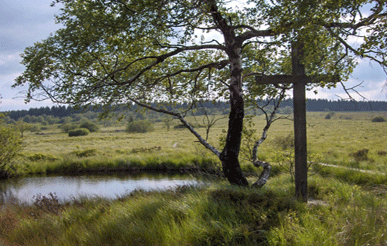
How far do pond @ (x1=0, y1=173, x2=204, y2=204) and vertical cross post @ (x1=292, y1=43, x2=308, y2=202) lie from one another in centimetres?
999

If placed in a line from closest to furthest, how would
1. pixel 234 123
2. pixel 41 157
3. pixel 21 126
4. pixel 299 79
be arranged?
pixel 299 79, pixel 234 123, pixel 41 157, pixel 21 126

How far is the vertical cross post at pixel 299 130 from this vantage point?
5879 millimetres

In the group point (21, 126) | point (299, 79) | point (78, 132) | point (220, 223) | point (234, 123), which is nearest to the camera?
point (220, 223)

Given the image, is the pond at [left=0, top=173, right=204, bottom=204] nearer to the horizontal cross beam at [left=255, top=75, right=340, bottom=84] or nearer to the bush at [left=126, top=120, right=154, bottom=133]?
the horizontal cross beam at [left=255, top=75, right=340, bottom=84]

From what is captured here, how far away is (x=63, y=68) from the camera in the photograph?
6621 millimetres

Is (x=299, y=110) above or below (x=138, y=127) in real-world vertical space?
above

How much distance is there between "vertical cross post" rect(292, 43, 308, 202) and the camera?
19.3ft

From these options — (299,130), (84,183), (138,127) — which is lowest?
(84,183)

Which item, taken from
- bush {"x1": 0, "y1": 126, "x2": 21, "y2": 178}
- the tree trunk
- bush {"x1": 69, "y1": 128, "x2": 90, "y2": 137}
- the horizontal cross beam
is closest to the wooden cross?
the horizontal cross beam

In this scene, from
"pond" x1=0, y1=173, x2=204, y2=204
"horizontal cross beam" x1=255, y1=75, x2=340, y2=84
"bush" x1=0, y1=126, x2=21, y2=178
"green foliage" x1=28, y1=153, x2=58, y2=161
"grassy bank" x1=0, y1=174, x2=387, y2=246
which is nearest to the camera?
"grassy bank" x1=0, y1=174, x2=387, y2=246

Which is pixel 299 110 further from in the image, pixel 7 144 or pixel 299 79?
pixel 7 144

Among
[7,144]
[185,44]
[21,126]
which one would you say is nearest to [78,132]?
[21,126]

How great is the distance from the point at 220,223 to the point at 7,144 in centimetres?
1878

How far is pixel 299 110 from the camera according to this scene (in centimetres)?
589
